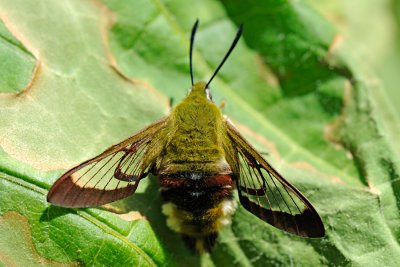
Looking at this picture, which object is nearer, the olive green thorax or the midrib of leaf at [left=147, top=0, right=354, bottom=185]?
the olive green thorax

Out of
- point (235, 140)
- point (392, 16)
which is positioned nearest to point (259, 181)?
point (235, 140)

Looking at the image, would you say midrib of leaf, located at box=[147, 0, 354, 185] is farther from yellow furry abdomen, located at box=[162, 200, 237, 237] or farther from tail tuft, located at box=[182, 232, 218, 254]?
tail tuft, located at box=[182, 232, 218, 254]

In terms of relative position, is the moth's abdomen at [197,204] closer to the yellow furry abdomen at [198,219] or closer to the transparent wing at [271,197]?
the yellow furry abdomen at [198,219]

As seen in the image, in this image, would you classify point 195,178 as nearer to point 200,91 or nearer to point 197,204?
point 197,204

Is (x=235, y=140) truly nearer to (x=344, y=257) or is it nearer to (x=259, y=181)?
(x=259, y=181)

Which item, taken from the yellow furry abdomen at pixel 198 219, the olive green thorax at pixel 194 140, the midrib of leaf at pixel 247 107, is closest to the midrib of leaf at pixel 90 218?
the yellow furry abdomen at pixel 198 219

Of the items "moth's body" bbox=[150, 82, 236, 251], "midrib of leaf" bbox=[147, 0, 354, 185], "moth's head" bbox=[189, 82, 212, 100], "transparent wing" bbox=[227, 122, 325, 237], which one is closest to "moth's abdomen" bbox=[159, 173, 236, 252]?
"moth's body" bbox=[150, 82, 236, 251]

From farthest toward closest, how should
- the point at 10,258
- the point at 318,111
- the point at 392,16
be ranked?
1. the point at 392,16
2. the point at 318,111
3. the point at 10,258
